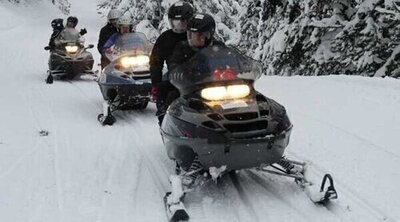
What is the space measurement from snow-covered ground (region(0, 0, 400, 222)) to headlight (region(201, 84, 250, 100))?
1.03 metres

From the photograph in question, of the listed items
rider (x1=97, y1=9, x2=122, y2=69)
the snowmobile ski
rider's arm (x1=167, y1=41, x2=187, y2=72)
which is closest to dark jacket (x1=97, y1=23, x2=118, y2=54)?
rider (x1=97, y1=9, x2=122, y2=69)

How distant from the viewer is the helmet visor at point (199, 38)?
6.08m

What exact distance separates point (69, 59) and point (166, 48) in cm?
766

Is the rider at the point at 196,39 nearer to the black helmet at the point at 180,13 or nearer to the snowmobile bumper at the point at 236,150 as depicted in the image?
the black helmet at the point at 180,13

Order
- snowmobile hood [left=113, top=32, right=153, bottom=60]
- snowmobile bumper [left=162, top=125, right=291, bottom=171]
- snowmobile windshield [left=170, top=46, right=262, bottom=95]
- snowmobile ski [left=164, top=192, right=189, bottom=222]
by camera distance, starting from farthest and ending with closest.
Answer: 1. snowmobile hood [left=113, top=32, right=153, bottom=60]
2. snowmobile windshield [left=170, top=46, right=262, bottom=95]
3. snowmobile bumper [left=162, top=125, right=291, bottom=171]
4. snowmobile ski [left=164, top=192, right=189, bottom=222]

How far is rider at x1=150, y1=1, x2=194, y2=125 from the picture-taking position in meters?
7.15

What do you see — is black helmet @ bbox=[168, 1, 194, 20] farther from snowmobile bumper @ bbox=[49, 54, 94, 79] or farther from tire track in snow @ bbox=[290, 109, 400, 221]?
snowmobile bumper @ bbox=[49, 54, 94, 79]

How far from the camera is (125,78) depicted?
9.72 metres

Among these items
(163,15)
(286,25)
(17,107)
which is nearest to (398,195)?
(17,107)

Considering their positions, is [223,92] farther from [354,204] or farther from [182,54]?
[354,204]

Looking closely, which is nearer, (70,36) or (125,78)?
(125,78)

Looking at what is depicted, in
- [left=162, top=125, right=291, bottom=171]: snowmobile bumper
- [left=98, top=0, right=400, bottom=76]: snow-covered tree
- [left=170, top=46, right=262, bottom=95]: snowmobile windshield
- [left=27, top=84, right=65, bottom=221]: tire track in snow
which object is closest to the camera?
[left=162, top=125, right=291, bottom=171]: snowmobile bumper

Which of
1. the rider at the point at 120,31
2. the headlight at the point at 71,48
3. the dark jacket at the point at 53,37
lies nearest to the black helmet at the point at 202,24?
the rider at the point at 120,31

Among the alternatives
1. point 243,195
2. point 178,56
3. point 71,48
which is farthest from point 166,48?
point 71,48
